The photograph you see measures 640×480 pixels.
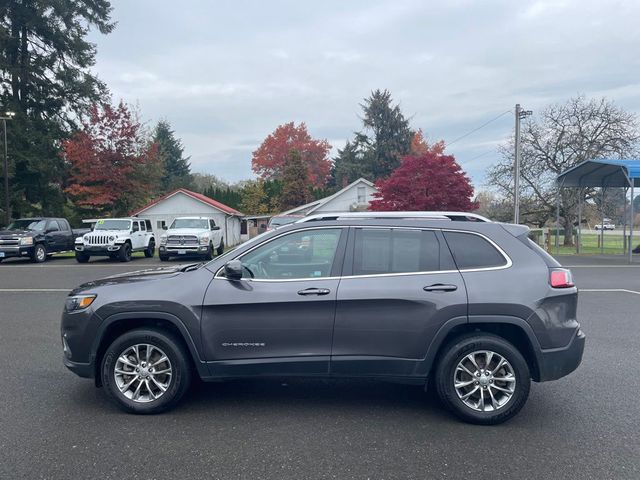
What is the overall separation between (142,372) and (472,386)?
2.87 metres

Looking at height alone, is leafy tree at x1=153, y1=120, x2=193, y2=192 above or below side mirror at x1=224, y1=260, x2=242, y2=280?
above

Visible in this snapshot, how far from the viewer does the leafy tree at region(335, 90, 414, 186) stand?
186ft

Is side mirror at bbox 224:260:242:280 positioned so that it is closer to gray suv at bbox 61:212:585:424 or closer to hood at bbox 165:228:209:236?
gray suv at bbox 61:212:585:424

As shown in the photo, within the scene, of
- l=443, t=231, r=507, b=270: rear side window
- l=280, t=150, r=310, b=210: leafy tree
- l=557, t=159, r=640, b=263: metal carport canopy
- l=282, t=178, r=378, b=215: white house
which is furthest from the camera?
l=280, t=150, r=310, b=210: leafy tree

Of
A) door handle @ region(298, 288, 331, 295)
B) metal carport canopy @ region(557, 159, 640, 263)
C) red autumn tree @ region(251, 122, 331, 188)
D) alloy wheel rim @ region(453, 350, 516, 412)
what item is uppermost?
red autumn tree @ region(251, 122, 331, 188)

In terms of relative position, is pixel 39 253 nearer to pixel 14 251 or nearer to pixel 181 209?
pixel 14 251

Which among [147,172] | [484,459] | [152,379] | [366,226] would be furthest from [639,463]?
[147,172]

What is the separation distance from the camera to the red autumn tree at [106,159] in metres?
33.4

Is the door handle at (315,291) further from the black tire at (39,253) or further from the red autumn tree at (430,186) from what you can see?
the red autumn tree at (430,186)

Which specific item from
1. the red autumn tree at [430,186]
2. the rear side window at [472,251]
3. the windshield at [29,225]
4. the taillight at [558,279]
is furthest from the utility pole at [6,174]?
the taillight at [558,279]

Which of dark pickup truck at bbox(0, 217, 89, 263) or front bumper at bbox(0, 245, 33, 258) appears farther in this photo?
dark pickup truck at bbox(0, 217, 89, 263)

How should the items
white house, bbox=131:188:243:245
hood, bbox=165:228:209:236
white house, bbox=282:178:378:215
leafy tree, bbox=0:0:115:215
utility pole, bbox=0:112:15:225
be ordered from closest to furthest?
hood, bbox=165:228:209:236 < utility pole, bbox=0:112:15:225 < leafy tree, bbox=0:0:115:215 < white house, bbox=131:188:243:245 < white house, bbox=282:178:378:215

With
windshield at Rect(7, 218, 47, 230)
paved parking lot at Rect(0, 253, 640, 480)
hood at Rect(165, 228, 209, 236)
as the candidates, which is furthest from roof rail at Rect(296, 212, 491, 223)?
windshield at Rect(7, 218, 47, 230)

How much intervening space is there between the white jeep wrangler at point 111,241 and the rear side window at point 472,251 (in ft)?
58.6
